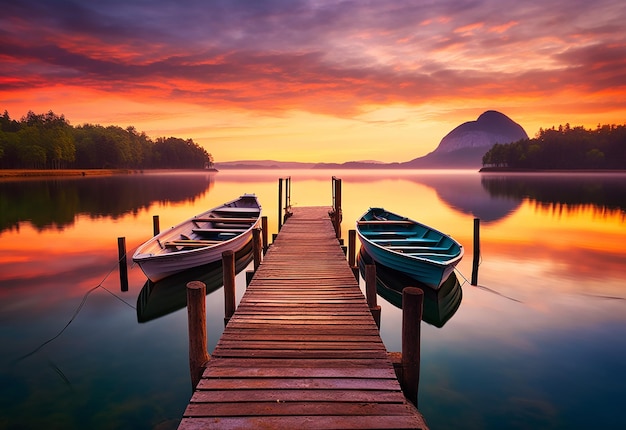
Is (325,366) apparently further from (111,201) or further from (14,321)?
(111,201)

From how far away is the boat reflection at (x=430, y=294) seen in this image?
10.8m

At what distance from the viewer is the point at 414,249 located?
13.2 m

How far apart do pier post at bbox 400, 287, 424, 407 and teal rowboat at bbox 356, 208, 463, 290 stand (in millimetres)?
5283

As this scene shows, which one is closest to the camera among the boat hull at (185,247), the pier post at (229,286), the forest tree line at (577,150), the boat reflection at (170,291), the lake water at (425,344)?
the lake water at (425,344)

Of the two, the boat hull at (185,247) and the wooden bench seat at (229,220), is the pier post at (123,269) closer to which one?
the boat hull at (185,247)

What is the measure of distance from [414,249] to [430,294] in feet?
6.44

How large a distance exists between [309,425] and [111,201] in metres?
43.8

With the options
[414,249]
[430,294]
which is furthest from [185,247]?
[430,294]

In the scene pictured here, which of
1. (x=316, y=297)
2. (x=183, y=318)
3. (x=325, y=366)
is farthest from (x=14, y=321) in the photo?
(x=325, y=366)

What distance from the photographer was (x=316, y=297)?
26.2ft

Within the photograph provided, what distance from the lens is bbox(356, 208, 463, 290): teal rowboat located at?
10.8m

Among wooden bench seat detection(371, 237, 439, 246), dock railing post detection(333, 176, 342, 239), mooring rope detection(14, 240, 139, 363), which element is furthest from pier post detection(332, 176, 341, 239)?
mooring rope detection(14, 240, 139, 363)

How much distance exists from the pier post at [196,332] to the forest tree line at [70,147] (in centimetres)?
9909

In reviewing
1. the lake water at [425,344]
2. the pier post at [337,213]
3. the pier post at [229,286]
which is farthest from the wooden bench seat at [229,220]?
the pier post at [229,286]
